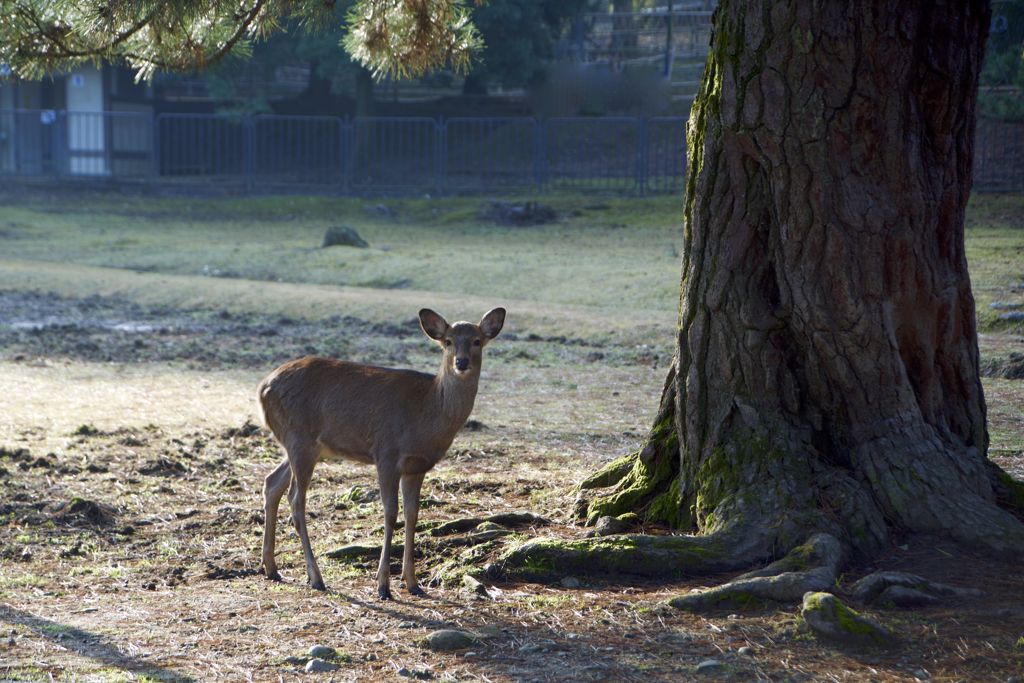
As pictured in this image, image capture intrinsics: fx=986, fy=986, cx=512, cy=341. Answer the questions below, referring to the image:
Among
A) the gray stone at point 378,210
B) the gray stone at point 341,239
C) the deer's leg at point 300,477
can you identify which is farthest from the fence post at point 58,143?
the deer's leg at point 300,477

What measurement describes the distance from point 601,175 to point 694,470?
73.0ft

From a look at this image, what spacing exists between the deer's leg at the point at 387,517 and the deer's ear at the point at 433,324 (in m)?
0.76

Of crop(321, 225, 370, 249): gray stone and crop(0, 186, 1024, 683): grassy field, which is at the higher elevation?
crop(321, 225, 370, 249): gray stone

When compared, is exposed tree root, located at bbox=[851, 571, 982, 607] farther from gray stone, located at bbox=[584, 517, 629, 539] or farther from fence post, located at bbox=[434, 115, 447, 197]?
fence post, located at bbox=[434, 115, 447, 197]

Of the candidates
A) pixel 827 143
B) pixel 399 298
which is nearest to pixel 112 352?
pixel 399 298

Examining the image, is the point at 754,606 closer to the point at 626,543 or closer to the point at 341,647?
the point at 626,543

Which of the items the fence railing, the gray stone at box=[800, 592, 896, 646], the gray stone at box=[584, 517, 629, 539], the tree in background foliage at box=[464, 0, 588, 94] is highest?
the tree in background foliage at box=[464, 0, 588, 94]

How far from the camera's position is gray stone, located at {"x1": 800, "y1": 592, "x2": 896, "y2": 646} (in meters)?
3.62

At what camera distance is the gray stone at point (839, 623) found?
11.9 feet

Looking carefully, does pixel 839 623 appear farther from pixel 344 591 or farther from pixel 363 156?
pixel 363 156

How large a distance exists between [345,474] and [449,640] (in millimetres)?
3145

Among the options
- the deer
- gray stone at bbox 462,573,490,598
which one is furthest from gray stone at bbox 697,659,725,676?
the deer

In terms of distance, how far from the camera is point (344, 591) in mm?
4805

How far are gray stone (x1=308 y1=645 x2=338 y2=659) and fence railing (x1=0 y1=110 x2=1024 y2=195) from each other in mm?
20704
